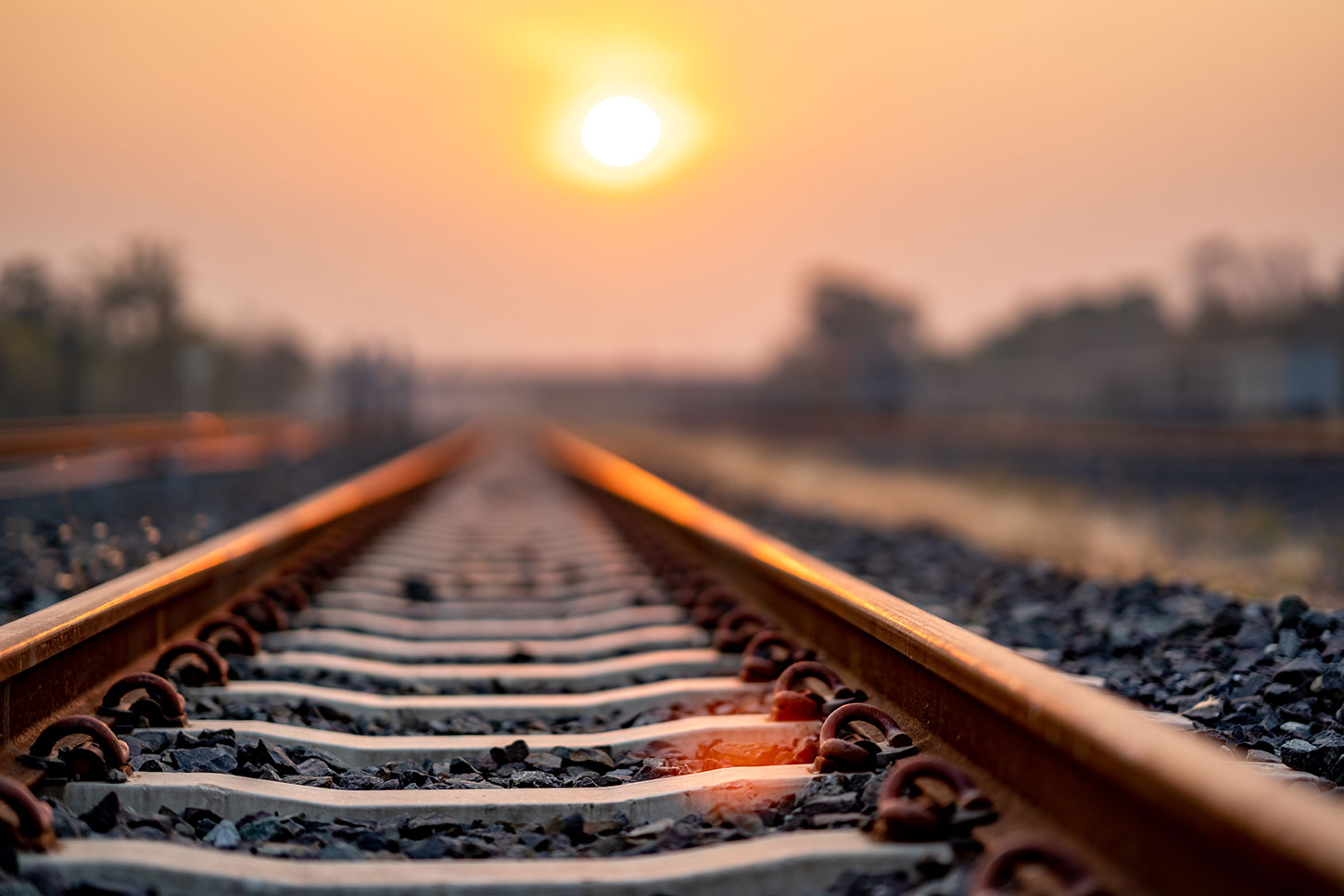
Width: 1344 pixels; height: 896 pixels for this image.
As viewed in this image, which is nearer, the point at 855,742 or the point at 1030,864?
the point at 1030,864

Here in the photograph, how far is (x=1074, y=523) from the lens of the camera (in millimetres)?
11117

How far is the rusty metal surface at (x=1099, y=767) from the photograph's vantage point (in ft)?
4.67

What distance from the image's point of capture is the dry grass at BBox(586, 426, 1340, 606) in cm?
775

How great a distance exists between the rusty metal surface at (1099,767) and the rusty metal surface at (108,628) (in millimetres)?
1935

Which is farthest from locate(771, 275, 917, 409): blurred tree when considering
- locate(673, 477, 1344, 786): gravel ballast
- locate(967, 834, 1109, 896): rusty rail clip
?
locate(967, 834, 1109, 896): rusty rail clip

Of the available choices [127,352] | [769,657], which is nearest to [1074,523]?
[769,657]

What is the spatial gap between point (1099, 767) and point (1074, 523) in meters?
9.83

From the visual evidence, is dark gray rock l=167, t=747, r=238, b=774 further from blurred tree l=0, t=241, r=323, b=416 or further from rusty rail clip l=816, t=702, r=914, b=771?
blurred tree l=0, t=241, r=323, b=416

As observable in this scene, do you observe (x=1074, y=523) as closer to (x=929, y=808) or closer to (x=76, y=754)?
(x=929, y=808)

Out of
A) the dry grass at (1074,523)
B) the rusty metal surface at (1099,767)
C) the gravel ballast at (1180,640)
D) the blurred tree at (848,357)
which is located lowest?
the dry grass at (1074,523)

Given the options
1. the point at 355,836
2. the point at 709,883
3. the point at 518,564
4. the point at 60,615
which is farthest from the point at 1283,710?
the point at 518,564

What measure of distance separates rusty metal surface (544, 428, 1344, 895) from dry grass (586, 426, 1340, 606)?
4348 millimetres

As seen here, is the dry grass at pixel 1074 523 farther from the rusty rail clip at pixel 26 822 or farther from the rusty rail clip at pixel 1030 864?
the rusty rail clip at pixel 26 822

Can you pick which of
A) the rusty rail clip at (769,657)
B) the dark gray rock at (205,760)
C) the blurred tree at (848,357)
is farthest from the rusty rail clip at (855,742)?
the blurred tree at (848,357)
